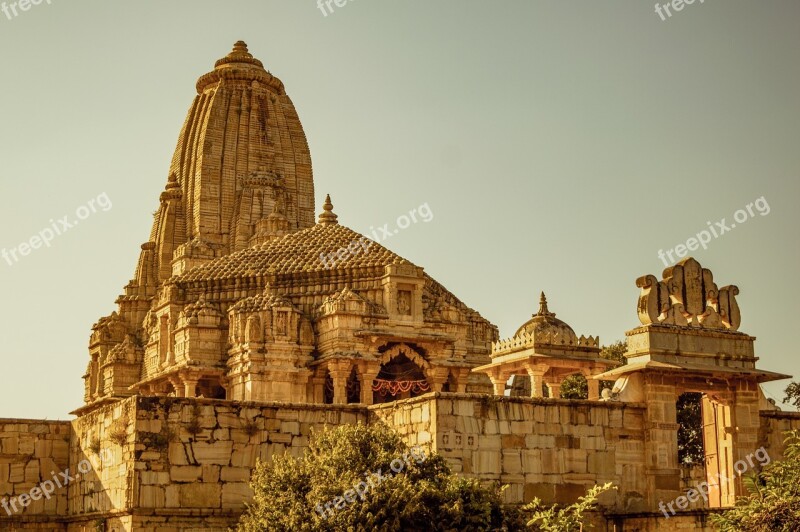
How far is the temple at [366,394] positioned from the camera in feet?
81.4

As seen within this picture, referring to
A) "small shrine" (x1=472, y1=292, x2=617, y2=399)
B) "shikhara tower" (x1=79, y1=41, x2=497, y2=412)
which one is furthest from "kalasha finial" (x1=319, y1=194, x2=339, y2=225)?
"small shrine" (x1=472, y1=292, x2=617, y2=399)

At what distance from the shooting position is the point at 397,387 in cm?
4231

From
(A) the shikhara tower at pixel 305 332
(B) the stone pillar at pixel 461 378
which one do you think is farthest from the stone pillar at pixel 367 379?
(B) the stone pillar at pixel 461 378

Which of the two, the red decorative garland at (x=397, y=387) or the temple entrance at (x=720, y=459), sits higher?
the red decorative garland at (x=397, y=387)

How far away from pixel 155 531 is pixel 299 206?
40718mm

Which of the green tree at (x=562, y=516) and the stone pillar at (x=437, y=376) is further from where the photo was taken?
the stone pillar at (x=437, y=376)

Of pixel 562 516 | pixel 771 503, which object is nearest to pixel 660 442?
pixel 771 503

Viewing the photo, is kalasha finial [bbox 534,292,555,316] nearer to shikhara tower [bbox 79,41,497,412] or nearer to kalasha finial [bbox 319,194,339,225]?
shikhara tower [bbox 79,41,497,412]

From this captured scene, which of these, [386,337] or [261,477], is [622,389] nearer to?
[261,477]

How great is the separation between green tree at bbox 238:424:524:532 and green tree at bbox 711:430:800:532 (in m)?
3.67

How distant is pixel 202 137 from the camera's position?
64.2 meters

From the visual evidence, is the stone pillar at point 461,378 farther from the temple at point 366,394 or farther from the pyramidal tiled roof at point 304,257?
the pyramidal tiled roof at point 304,257

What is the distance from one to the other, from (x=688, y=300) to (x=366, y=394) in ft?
48.4

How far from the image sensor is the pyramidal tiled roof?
1694 inches
